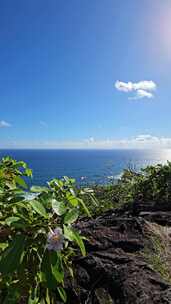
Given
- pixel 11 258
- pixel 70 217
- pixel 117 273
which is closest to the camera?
pixel 11 258

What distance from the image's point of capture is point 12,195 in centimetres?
169

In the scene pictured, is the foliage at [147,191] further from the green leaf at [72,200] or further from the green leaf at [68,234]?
the green leaf at [68,234]

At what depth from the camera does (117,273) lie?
2.22 metres

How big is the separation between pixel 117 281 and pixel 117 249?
396 millimetres

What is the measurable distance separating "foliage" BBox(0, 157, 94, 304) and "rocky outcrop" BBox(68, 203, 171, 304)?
1.46 ft

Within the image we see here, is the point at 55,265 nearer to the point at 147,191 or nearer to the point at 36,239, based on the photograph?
the point at 36,239

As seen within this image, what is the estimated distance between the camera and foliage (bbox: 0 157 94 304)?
50.7 inches

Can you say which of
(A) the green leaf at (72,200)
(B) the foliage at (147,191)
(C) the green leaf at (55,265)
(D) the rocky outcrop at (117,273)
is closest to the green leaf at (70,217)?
(C) the green leaf at (55,265)

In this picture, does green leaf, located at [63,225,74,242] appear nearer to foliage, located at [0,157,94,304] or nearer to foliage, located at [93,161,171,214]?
foliage, located at [0,157,94,304]

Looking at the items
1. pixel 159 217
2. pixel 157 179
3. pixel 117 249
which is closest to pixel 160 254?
pixel 117 249

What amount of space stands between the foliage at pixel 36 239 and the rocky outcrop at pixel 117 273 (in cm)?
44

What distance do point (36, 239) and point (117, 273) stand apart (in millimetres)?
1048

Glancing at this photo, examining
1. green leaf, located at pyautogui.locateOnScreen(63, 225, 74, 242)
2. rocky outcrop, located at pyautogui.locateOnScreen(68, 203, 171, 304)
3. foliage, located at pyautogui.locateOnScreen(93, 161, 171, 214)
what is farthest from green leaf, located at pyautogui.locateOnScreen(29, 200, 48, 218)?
foliage, located at pyautogui.locateOnScreen(93, 161, 171, 214)

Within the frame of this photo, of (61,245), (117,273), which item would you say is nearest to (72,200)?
(61,245)
